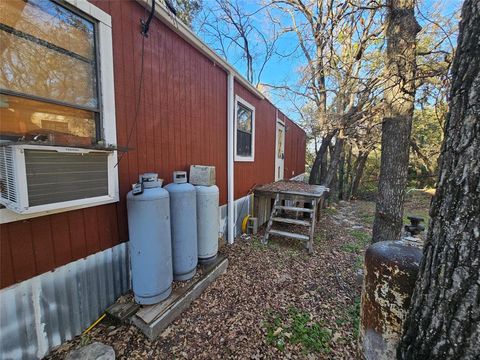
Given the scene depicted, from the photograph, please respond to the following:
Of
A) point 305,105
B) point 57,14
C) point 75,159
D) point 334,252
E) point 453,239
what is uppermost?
point 305,105

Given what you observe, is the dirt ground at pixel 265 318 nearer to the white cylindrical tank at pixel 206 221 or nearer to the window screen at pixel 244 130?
the white cylindrical tank at pixel 206 221

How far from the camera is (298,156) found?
1230 centimetres

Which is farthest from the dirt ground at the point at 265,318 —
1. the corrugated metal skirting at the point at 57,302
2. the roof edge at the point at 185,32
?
the roof edge at the point at 185,32

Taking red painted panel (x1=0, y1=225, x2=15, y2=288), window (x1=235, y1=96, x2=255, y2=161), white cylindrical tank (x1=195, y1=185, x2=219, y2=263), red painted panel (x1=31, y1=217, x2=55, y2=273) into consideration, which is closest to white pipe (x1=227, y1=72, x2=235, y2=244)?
window (x1=235, y1=96, x2=255, y2=161)

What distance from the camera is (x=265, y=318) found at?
2.40 m

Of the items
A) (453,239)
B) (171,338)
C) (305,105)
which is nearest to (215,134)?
(171,338)

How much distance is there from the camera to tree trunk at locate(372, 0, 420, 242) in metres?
3.05

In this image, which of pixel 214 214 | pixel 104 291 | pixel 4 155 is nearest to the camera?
pixel 4 155

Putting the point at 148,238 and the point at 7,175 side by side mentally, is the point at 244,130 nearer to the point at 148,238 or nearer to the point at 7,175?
the point at 148,238

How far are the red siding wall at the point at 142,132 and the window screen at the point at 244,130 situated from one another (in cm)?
79

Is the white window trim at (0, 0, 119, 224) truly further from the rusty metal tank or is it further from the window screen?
the window screen

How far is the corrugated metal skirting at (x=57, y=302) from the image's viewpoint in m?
1.61

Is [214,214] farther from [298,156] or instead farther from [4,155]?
[298,156]

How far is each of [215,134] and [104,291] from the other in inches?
114
